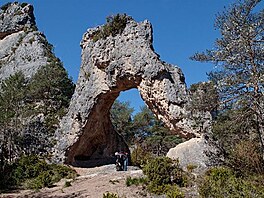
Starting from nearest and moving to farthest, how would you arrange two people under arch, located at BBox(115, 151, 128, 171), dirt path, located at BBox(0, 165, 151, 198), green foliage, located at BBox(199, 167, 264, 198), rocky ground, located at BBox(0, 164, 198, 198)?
green foliage, located at BBox(199, 167, 264, 198)
rocky ground, located at BBox(0, 164, 198, 198)
dirt path, located at BBox(0, 165, 151, 198)
two people under arch, located at BBox(115, 151, 128, 171)

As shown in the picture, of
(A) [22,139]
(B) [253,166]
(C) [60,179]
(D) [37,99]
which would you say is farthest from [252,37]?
(D) [37,99]

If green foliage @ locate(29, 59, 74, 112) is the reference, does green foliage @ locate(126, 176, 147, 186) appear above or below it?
below

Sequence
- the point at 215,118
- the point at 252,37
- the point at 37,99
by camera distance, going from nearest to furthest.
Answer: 1. the point at 252,37
2. the point at 215,118
3. the point at 37,99

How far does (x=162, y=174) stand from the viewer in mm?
11180

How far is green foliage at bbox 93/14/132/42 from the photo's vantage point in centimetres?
1905

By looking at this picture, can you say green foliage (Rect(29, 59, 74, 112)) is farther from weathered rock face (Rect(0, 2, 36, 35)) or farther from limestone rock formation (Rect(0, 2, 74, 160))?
weathered rock face (Rect(0, 2, 36, 35))

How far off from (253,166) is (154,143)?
70.7ft

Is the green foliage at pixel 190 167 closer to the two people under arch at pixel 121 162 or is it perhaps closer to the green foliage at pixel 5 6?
the two people under arch at pixel 121 162

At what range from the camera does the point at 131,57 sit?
17656mm

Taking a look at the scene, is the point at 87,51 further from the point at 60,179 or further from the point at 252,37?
the point at 252,37

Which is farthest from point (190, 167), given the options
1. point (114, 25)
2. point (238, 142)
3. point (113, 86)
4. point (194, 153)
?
point (114, 25)

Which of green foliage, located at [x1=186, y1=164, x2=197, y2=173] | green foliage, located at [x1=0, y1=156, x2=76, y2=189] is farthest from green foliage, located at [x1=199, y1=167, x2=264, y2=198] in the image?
green foliage, located at [x1=0, y1=156, x2=76, y2=189]

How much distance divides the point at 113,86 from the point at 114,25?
13.4 ft

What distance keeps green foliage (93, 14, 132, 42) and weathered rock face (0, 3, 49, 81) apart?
11.1 meters
